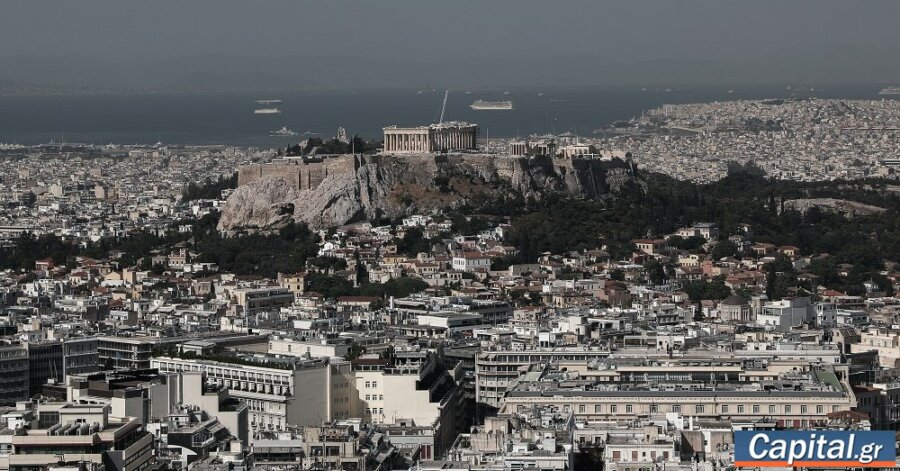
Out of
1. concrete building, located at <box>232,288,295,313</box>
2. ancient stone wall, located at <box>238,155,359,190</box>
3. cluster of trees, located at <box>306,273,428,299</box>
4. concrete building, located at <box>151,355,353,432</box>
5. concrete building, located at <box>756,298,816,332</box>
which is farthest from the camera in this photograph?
ancient stone wall, located at <box>238,155,359,190</box>

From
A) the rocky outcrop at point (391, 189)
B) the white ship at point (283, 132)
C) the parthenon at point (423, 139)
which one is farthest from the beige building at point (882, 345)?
the white ship at point (283, 132)

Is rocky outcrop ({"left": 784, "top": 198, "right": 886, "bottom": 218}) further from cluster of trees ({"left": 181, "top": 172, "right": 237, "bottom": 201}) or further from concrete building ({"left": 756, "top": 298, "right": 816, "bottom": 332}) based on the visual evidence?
concrete building ({"left": 756, "top": 298, "right": 816, "bottom": 332})

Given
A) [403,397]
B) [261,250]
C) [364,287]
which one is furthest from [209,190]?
[403,397]

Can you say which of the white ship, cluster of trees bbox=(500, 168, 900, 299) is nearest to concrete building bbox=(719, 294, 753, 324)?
cluster of trees bbox=(500, 168, 900, 299)

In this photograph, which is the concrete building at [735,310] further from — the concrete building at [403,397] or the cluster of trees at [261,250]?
the cluster of trees at [261,250]

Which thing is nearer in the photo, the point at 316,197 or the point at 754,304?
the point at 754,304

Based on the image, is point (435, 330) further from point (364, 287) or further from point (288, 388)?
point (364, 287)

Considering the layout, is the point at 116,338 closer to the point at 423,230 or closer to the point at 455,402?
the point at 455,402

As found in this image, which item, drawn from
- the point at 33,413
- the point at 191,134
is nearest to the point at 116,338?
the point at 33,413
